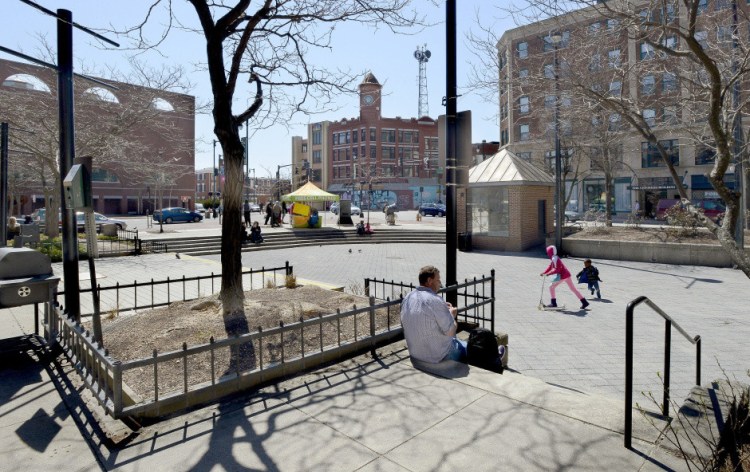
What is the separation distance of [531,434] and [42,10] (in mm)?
7156

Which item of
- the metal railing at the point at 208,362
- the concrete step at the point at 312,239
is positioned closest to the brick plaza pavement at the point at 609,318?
the metal railing at the point at 208,362

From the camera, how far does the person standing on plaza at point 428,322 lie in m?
4.99

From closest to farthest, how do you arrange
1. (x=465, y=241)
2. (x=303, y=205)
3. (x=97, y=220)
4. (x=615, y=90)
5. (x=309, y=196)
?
1. (x=615, y=90)
2. (x=465, y=241)
3. (x=303, y=205)
4. (x=309, y=196)
5. (x=97, y=220)

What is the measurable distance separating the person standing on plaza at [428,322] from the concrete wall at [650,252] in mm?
15120

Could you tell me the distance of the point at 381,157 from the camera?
3199 inches

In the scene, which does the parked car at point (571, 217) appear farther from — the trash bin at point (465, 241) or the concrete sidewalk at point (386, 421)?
the concrete sidewalk at point (386, 421)

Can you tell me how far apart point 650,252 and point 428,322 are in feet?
51.8

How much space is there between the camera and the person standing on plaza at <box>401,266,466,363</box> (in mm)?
4988

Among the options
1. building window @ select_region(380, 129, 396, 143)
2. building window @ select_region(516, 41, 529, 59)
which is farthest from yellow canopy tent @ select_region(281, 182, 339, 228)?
building window @ select_region(380, 129, 396, 143)

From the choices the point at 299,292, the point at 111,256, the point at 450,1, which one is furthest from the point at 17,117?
the point at 450,1

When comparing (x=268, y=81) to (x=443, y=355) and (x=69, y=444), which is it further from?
(x=69, y=444)

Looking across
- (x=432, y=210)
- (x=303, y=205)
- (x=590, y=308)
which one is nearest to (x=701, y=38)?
(x=590, y=308)

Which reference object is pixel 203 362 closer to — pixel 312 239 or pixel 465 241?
pixel 465 241

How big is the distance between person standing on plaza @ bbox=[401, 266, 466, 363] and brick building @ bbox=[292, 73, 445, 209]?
238 ft
